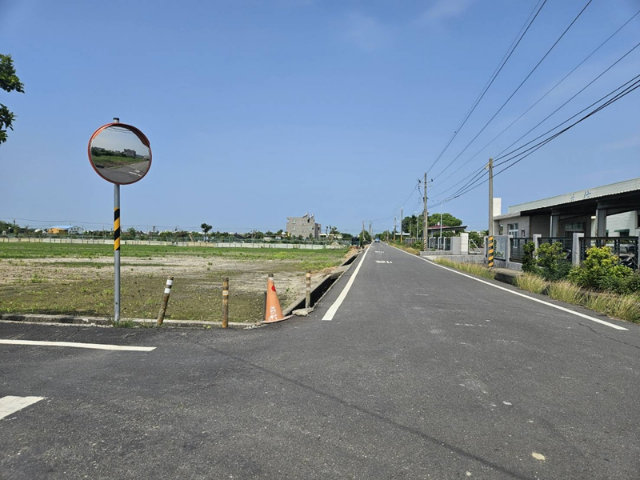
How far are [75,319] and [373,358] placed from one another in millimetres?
5374

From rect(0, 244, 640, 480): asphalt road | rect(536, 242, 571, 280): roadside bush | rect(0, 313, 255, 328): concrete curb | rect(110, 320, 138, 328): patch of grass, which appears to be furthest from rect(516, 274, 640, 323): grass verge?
rect(110, 320, 138, 328): patch of grass

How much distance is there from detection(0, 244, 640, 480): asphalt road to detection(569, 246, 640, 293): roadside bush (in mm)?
5264

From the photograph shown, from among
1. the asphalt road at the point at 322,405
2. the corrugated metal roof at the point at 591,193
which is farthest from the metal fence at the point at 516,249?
the asphalt road at the point at 322,405

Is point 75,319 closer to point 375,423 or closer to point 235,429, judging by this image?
point 235,429

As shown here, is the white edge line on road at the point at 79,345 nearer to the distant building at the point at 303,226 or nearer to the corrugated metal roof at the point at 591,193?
the corrugated metal roof at the point at 591,193

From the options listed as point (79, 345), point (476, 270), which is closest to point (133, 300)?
point (79, 345)

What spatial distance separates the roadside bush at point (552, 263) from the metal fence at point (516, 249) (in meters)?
6.24

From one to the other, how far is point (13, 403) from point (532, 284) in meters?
14.4

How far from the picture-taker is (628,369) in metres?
5.29

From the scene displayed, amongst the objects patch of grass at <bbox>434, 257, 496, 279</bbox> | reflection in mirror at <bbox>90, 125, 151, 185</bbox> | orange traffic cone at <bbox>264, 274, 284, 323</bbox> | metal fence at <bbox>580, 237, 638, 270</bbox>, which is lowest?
patch of grass at <bbox>434, 257, 496, 279</bbox>

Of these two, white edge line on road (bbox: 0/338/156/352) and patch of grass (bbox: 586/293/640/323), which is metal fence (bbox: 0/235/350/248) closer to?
patch of grass (bbox: 586/293/640/323)

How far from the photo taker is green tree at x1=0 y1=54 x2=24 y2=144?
6.96 m

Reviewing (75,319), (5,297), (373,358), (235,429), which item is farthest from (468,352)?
(5,297)

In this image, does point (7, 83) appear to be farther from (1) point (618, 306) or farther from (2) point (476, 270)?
(2) point (476, 270)
